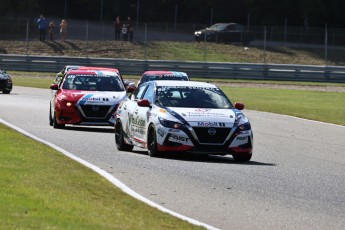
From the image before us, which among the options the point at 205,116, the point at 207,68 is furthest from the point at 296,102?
the point at 205,116

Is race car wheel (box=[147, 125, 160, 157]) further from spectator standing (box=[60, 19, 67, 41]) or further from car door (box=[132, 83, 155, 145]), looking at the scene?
spectator standing (box=[60, 19, 67, 41])

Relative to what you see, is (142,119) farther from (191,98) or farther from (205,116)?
(205,116)

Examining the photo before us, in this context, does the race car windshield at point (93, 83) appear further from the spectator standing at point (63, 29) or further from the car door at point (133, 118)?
the spectator standing at point (63, 29)

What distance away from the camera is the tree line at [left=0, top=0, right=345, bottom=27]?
75438 millimetres

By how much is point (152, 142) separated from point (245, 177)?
10.7 feet

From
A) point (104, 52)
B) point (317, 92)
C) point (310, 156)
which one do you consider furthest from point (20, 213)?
point (104, 52)

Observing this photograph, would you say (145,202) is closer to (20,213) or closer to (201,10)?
(20,213)

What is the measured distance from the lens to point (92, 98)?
2500 cm

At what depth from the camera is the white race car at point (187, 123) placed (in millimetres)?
17812

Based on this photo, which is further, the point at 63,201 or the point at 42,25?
the point at 42,25

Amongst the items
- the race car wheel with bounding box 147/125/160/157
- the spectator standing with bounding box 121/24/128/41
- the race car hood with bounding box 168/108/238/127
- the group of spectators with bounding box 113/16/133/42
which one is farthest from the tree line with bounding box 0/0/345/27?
the race car hood with bounding box 168/108/238/127

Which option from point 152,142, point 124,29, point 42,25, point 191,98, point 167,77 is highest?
point 191,98

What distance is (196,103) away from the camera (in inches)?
746

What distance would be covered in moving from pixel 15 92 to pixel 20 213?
33.4 meters
